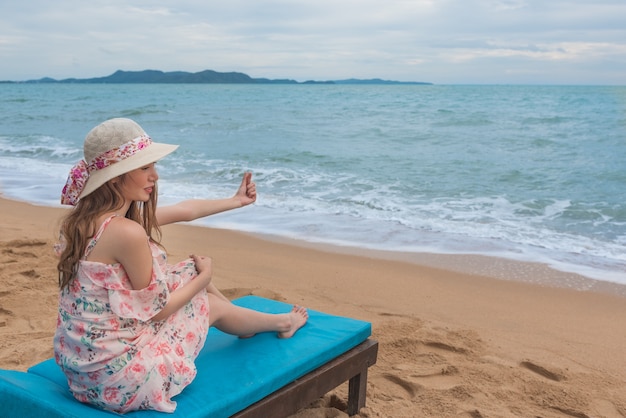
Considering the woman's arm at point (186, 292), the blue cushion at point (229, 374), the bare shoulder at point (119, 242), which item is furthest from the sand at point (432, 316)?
the bare shoulder at point (119, 242)

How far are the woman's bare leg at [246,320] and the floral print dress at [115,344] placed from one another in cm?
40

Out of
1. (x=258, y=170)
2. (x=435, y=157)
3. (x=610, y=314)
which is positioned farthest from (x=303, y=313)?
(x=435, y=157)

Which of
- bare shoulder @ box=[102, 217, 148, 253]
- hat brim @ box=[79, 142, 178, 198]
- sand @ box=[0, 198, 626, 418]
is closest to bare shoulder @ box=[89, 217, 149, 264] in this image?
bare shoulder @ box=[102, 217, 148, 253]

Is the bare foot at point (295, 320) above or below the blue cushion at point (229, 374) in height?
above

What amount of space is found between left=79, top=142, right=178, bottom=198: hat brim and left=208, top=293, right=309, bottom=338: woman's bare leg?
0.81 meters

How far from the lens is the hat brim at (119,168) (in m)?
2.55

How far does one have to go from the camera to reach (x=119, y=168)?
2.55m

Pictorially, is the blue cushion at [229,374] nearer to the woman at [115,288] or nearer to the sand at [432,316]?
the woman at [115,288]

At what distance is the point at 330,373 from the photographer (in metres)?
3.22

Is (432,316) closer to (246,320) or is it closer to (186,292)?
(246,320)

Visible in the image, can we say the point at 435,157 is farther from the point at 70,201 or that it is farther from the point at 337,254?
the point at 70,201

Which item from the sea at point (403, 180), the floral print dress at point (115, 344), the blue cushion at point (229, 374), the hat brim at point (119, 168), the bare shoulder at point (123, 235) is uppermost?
the hat brim at point (119, 168)

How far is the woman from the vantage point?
255cm

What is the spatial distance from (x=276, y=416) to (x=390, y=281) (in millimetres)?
3136
